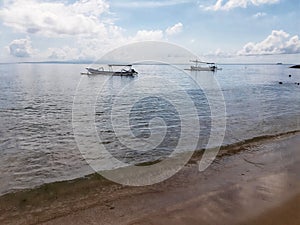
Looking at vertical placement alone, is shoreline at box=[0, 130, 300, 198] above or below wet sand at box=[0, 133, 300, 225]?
below

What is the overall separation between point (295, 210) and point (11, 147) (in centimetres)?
1134

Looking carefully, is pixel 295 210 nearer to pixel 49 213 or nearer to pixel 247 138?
pixel 49 213

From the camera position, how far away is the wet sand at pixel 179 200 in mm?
6277

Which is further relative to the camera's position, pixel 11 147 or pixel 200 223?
pixel 11 147

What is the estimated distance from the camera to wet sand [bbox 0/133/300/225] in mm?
6277

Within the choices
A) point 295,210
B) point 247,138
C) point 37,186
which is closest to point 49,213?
point 37,186

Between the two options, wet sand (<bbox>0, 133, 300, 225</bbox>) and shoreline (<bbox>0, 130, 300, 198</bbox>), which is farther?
shoreline (<bbox>0, 130, 300, 198</bbox>)

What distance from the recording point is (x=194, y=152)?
1166cm

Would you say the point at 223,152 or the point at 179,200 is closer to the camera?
the point at 179,200

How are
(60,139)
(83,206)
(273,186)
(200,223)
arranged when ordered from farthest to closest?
(60,139)
(273,186)
(83,206)
(200,223)

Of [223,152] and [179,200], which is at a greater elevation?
[179,200]

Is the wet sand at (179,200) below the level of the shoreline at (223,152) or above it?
above

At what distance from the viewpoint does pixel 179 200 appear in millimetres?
7234

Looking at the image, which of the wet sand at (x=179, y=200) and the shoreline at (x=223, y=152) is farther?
the shoreline at (x=223, y=152)
